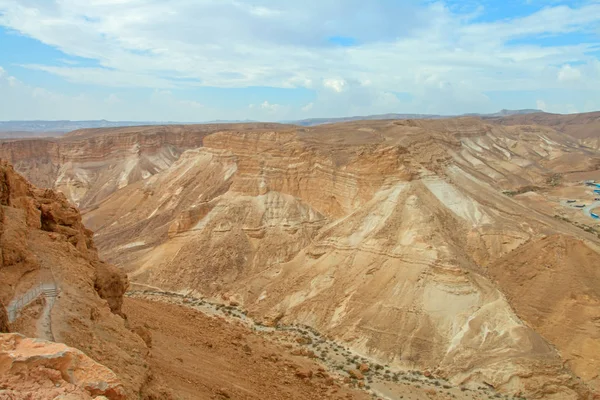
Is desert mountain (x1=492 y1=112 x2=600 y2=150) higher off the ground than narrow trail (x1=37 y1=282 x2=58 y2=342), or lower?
higher

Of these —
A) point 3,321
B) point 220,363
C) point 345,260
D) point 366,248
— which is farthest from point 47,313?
point 366,248

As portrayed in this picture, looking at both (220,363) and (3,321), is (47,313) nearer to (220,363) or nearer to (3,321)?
(3,321)

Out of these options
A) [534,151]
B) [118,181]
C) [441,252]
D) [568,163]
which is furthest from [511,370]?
[534,151]

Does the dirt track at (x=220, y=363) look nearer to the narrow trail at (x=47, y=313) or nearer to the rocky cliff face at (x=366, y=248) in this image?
the narrow trail at (x=47, y=313)

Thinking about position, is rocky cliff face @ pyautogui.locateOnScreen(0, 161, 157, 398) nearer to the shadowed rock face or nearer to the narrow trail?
the narrow trail

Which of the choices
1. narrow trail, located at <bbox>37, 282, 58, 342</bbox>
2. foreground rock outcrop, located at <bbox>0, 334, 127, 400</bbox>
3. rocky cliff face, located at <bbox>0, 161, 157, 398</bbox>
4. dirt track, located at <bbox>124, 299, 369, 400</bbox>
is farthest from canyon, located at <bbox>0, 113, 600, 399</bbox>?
foreground rock outcrop, located at <bbox>0, 334, 127, 400</bbox>

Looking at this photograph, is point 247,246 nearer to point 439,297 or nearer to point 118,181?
point 439,297
